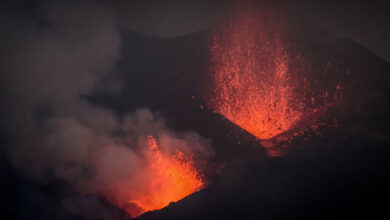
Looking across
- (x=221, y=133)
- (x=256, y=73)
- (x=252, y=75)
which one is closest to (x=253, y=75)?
(x=252, y=75)

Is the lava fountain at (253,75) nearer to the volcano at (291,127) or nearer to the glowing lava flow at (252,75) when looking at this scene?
the glowing lava flow at (252,75)

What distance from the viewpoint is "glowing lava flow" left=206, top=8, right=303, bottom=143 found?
7.96 meters

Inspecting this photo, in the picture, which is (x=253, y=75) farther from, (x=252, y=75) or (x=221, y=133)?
(x=221, y=133)

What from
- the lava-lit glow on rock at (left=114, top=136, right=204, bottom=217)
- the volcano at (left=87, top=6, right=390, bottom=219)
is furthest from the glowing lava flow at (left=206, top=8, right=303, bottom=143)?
the lava-lit glow on rock at (left=114, top=136, right=204, bottom=217)

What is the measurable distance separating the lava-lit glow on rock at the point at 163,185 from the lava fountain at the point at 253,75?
270cm

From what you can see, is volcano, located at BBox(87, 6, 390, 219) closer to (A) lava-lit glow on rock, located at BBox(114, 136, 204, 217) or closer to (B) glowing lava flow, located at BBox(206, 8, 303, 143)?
(B) glowing lava flow, located at BBox(206, 8, 303, 143)

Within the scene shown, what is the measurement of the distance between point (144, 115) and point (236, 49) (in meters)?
4.93

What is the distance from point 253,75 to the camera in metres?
8.70

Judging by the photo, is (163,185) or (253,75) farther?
(253,75)

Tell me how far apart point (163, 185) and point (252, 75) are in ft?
18.5

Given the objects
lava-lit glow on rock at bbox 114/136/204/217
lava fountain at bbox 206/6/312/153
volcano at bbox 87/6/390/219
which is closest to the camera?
volcano at bbox 87/6/390/219

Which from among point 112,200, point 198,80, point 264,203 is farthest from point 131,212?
point 198,80

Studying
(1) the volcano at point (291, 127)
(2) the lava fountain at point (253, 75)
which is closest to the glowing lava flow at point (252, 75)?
(2) the lava fountain at point (253, 75)

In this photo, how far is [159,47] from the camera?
10305 millimetres
